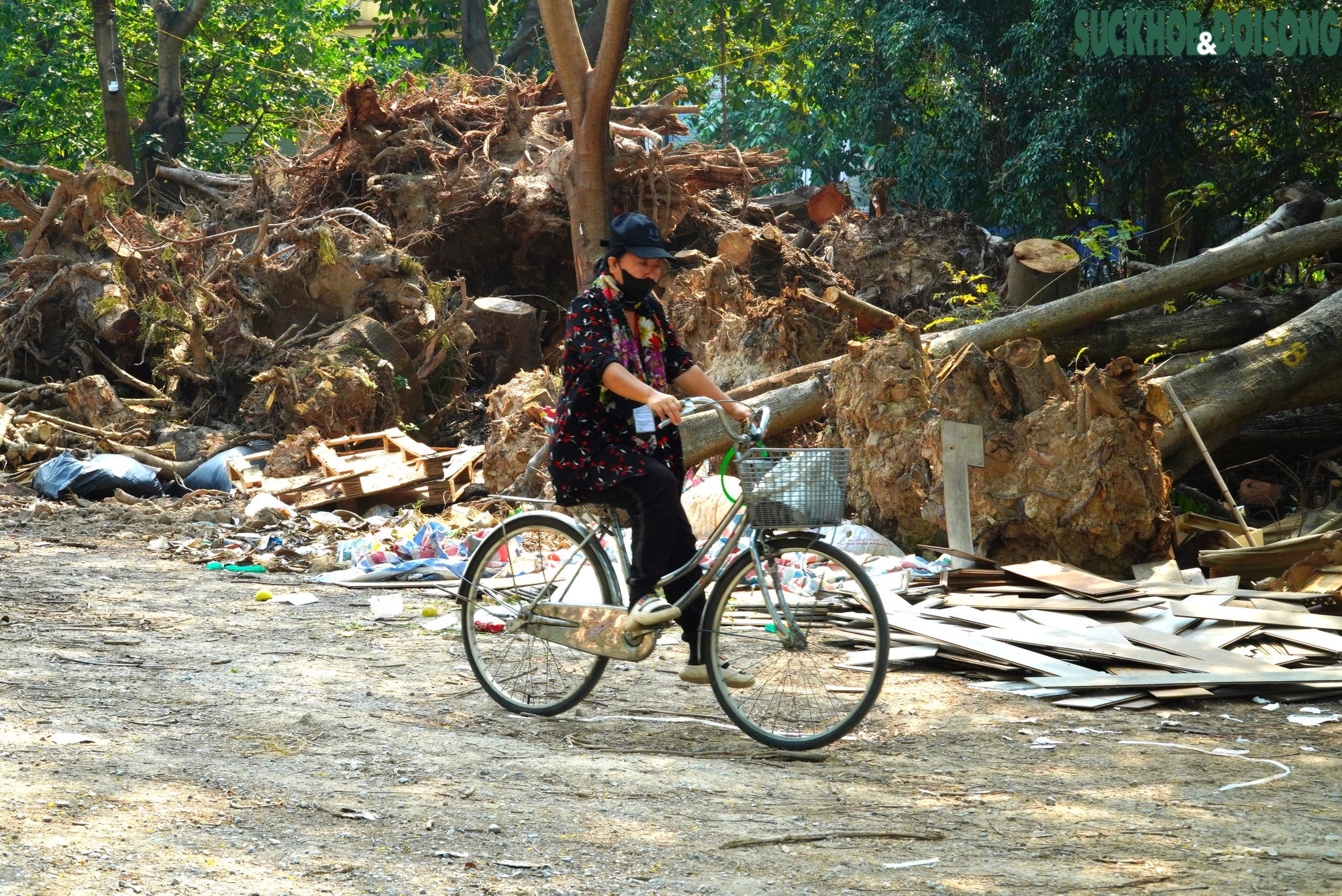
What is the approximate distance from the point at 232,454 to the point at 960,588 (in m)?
7.42

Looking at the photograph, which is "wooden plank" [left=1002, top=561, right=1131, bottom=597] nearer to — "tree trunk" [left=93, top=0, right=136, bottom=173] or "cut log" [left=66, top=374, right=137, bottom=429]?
"cut log" [left=66, top=374, right=137, bottom=429]

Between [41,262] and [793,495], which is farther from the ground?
[41,262]

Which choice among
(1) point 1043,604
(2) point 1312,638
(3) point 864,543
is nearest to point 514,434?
(3) point 864,543

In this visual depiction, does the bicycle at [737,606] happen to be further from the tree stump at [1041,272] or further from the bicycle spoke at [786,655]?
the tree stump at [1041,272]

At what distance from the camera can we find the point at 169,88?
21.7 meters

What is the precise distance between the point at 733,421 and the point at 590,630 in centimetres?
97

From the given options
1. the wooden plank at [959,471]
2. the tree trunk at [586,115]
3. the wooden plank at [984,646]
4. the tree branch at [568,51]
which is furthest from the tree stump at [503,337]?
the wooden plank at [984,646]

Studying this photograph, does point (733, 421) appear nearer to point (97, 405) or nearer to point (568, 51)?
point (568, 51)

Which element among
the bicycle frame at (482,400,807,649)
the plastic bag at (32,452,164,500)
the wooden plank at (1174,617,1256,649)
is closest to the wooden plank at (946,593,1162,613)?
the wooden plank at (1174,617,1256,649)

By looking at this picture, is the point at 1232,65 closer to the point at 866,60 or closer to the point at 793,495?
the point at 866,60

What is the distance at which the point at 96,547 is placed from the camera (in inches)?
351

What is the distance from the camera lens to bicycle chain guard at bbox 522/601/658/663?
4.56 meters

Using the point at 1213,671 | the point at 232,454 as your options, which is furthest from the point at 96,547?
the point at 1213,671

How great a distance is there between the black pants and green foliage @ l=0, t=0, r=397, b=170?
1948 centimetres
